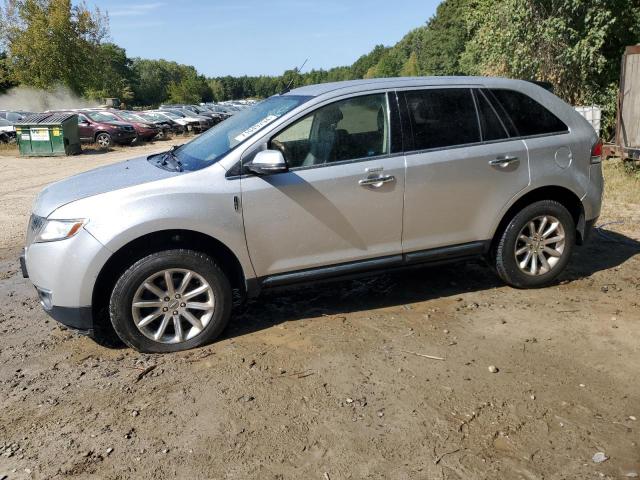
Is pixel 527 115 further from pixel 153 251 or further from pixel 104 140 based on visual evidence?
pixel 104 140

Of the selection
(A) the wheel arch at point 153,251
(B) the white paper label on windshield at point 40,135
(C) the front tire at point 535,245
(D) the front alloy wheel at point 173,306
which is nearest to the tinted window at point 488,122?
(C) the front tire at point 535,245

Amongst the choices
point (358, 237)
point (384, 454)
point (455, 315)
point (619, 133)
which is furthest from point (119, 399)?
point (619, 133)

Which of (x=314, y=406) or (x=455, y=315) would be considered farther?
(x=455, y=315)

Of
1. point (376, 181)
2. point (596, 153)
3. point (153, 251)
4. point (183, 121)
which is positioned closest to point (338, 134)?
point (376, 181)

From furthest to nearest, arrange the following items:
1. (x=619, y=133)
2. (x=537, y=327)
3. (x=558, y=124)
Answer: (x=619, y=133) < (x=558, y=124) < (x=537, y=327)

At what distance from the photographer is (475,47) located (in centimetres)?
1647

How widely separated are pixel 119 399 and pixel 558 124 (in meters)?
4.07

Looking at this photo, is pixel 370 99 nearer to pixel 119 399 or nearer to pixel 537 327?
pixel 537 327

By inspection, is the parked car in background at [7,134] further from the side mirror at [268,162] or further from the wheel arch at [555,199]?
the wheel arch at [555,199]

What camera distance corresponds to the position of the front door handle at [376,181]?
168 inches

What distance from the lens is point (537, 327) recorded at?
4344mm

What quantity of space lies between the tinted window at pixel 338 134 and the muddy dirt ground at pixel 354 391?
130 cm

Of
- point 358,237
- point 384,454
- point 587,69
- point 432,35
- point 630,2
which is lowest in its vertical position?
point 384,454

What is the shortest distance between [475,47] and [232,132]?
13839mm
